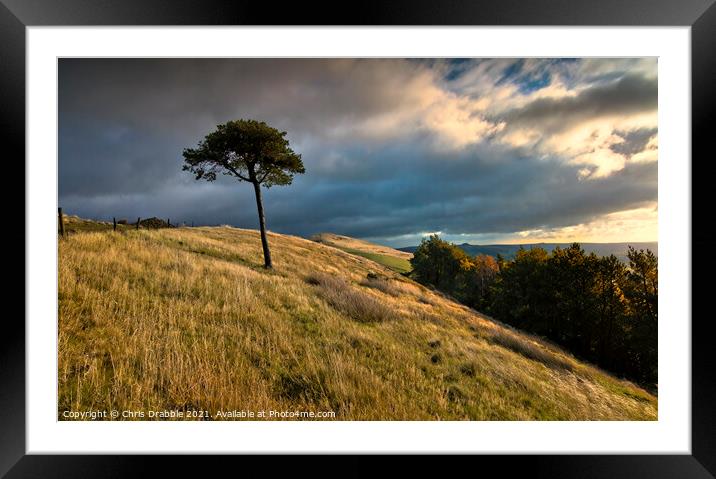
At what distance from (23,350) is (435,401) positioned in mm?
5621

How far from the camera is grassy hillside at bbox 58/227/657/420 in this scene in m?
3.41

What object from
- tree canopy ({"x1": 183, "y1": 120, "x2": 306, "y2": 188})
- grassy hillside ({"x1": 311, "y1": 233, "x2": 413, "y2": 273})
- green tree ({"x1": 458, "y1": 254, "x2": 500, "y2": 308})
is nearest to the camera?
tree canopy ({"x1": 183, "y1": 120, "x2": 306, "y2": 188})

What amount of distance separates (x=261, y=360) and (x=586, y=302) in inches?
772

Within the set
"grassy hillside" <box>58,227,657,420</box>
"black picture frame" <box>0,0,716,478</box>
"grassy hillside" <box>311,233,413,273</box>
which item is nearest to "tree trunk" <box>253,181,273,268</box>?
"grassy hillside" <box>58,227,657,420</box>

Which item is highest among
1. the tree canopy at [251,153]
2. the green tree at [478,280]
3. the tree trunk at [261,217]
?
the tree canopy at [251,153]

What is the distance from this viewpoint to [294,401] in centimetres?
350

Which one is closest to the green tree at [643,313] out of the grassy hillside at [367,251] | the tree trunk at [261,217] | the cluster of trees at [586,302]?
the cluster of trees at [586,302]

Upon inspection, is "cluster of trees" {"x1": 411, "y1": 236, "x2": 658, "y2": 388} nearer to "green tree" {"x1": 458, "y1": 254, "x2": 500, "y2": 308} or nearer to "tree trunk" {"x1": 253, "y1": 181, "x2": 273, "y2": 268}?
"green tree" {"x1": 458, "y1": 254, "x2": 500, "y2": 308}

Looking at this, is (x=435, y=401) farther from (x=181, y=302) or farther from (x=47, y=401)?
(x=47, y=401)

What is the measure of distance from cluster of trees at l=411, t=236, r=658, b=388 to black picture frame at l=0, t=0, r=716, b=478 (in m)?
5.81
